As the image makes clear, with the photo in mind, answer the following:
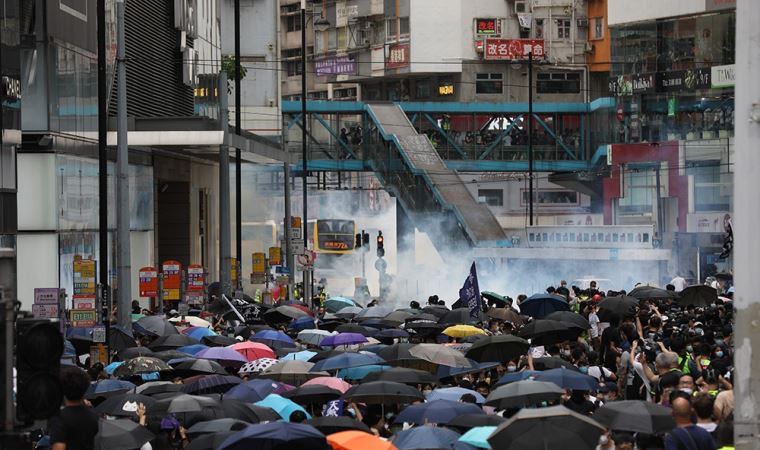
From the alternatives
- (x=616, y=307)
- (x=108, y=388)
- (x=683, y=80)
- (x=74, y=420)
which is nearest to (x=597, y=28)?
(x=683, y=80)

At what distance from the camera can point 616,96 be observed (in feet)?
217

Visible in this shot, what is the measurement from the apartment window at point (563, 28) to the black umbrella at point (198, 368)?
68.7m

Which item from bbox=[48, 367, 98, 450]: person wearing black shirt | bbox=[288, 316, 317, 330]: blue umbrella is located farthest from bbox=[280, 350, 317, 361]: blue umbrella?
bbox=[48, 367, 98, 450]: person wearing black shirt

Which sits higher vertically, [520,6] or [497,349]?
[520,6]

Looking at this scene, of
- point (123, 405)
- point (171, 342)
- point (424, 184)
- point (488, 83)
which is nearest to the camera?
point (123, 405)

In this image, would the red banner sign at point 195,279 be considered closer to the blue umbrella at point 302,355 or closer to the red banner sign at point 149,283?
the red banner sign at point 149,283

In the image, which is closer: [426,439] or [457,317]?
[426,439]

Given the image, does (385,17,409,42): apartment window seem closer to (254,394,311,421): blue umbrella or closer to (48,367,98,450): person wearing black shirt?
(254,394,311,421): blue umbrella

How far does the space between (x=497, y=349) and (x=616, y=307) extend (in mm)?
6412

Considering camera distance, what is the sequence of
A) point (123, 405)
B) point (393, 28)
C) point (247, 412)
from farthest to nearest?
point (393, 28), point (123, 405), point (247, 412)

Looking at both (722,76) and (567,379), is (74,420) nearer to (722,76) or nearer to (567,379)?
(567,379)

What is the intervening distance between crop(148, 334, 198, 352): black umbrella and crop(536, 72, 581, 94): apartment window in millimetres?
63778

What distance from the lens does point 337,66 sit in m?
93.2

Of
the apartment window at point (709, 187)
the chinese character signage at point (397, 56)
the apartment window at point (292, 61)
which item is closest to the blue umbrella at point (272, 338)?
the apartment window at point (709, 187)
